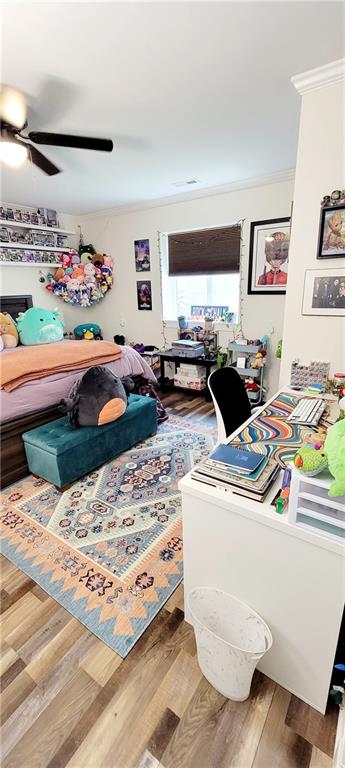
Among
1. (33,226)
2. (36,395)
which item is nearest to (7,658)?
(36,395)

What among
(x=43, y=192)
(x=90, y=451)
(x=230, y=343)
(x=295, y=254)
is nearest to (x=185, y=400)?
(x=230, y=343)

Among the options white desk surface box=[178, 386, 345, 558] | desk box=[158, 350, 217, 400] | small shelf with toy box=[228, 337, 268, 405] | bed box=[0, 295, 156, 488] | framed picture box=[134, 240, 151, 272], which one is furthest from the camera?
framed picture box=[134, 240, 151, 272]

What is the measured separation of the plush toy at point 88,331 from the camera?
4695mm

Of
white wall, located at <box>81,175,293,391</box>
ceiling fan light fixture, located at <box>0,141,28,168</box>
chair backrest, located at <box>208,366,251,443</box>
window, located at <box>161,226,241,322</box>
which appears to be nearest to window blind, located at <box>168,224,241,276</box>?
window, located at <box>161,226,241,322</box>

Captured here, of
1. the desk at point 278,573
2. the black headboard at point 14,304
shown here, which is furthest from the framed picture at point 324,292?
the black headboard at point 14,304

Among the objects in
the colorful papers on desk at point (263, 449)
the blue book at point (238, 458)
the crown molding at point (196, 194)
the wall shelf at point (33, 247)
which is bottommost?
the colorful papers on desk at point (263, 449)

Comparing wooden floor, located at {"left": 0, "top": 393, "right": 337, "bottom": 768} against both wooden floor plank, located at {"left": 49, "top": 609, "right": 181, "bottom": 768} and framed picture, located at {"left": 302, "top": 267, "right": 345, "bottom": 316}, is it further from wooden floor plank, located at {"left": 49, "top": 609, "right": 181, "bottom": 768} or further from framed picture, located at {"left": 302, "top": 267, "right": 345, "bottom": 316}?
framed picture, located at {"left": 302, "top": 267, "right": 345, "bottom": 316}

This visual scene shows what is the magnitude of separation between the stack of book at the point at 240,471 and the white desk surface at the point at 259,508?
0.05 feet

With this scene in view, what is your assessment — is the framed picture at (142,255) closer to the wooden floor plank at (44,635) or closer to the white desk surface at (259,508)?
the white desk surface at (259,508)

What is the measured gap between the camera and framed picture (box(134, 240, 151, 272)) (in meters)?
4.29

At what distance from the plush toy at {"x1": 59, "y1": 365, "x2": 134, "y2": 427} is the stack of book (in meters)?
1.33

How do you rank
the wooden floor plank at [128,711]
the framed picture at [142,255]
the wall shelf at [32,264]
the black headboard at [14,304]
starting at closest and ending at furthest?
the wooden floor plank at [128,711]
the wall shelf at [32,264]
the black headboard at [14,304]
the framed picture at [142,255]

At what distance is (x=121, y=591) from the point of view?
4.83ft

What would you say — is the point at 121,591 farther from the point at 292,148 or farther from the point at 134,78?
the point at 292,148
